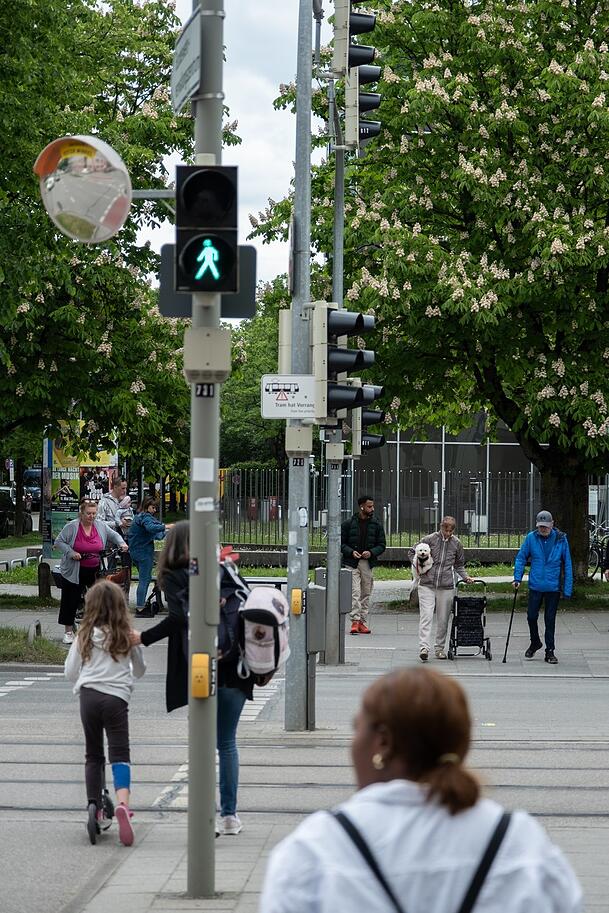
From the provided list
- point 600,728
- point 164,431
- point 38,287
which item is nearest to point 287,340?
point 600,728

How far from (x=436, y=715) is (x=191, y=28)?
472 centimetres

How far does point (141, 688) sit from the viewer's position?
15.6 metres

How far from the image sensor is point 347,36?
1357 cm

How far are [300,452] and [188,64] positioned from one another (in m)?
5.88

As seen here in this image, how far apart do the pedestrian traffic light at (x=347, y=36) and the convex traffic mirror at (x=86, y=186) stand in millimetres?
7152

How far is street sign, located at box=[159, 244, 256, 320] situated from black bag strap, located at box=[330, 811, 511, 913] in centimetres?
428

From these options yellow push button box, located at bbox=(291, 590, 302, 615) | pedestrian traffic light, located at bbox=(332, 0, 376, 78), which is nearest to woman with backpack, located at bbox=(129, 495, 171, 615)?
pedestrian traffic light, located at bbox=(332, 0, 376, 78)

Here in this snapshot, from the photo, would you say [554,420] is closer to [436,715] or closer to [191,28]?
[191,28]

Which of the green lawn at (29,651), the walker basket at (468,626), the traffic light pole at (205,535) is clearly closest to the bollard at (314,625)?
the traffic light pole at (205,535)

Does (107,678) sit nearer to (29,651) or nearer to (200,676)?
(200,676)

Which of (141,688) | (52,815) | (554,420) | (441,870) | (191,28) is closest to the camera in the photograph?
(441,870)

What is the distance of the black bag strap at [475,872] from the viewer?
2504 millimetres

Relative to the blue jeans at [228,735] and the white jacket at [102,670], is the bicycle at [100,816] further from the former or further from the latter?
the blue jeans at [228,735]

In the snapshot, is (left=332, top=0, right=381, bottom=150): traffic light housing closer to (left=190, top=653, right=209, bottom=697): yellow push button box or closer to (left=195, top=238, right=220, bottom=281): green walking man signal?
(left=195, top=238, right=220, bottom=281): green walking man signal
